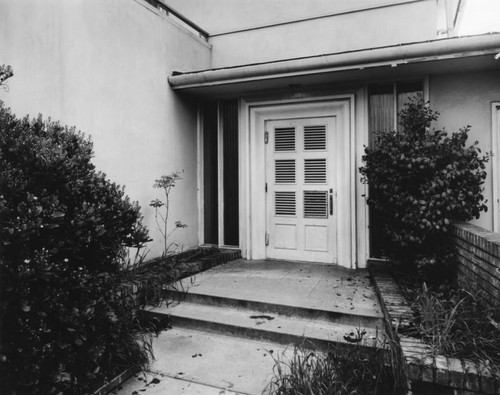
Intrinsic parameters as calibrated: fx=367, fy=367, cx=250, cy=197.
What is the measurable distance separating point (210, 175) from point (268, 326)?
3.61 m

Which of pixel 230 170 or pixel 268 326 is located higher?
pixel 230 170

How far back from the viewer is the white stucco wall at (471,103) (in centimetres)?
515

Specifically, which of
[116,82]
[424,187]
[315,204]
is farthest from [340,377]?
[116,82]

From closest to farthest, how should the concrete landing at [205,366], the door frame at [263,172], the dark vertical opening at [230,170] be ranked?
the concrete landing at [205,366] < the door frame at [263,172] < the dark vertical opening at [230,170]

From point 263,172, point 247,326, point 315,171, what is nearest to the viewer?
point 247,326

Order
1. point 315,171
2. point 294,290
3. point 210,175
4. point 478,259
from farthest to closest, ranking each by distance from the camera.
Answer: point 210,175 < point 315,171 < point 294,290 < point 478,259

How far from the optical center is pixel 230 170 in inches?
263

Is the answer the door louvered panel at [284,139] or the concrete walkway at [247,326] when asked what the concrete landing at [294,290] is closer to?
the concrete walkway at [247,326]

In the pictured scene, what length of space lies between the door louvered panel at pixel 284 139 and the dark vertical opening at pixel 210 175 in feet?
3.89

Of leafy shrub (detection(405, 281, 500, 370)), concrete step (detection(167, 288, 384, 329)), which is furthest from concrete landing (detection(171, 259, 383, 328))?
leafy shrub (detection(405, 281, 500, 370))

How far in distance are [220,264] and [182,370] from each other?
9.51 ft

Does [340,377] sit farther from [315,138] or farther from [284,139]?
[284,139]

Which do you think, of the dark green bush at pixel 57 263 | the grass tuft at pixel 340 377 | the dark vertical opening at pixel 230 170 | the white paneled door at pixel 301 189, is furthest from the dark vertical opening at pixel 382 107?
the dark green bush at pixel 57 263

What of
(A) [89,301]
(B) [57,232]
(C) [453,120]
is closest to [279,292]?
(A) [89,301]
